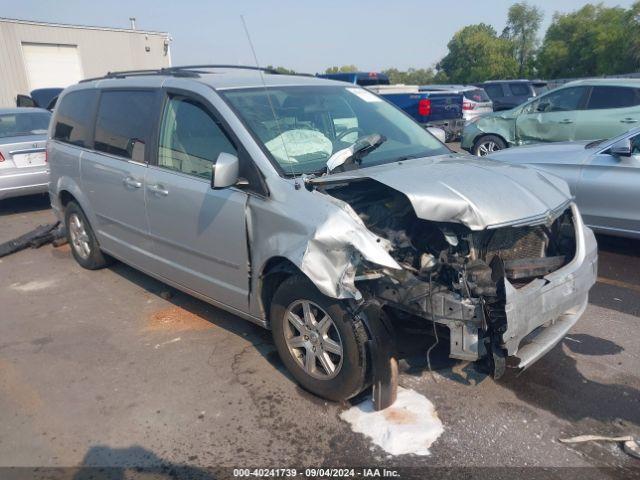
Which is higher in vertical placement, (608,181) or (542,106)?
(542,106)

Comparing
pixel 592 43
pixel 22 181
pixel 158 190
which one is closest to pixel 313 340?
pixel 158 190

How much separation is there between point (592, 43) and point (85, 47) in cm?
→ 4482

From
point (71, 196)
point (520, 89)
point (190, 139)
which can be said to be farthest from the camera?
point (520, 89)

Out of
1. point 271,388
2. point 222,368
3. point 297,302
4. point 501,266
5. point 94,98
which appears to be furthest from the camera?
point 94,98

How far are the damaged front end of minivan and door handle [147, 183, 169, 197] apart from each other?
53.3 inches

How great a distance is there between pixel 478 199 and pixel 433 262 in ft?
1.38

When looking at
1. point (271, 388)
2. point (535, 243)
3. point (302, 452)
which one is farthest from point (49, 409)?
point (535, 243)

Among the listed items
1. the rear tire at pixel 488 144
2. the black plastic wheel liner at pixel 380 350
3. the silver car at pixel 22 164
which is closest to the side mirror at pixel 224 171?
the black plastic wheel liner at pixel 380 350

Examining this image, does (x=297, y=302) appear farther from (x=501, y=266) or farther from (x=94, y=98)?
(x=94, y=98)

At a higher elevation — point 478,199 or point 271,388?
point 478,199

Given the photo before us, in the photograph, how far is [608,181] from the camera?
5230 millimetres

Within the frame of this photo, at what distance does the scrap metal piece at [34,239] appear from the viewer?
6258mm

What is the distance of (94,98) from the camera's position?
191 inches

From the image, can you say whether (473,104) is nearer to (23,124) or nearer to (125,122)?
(23,124)
